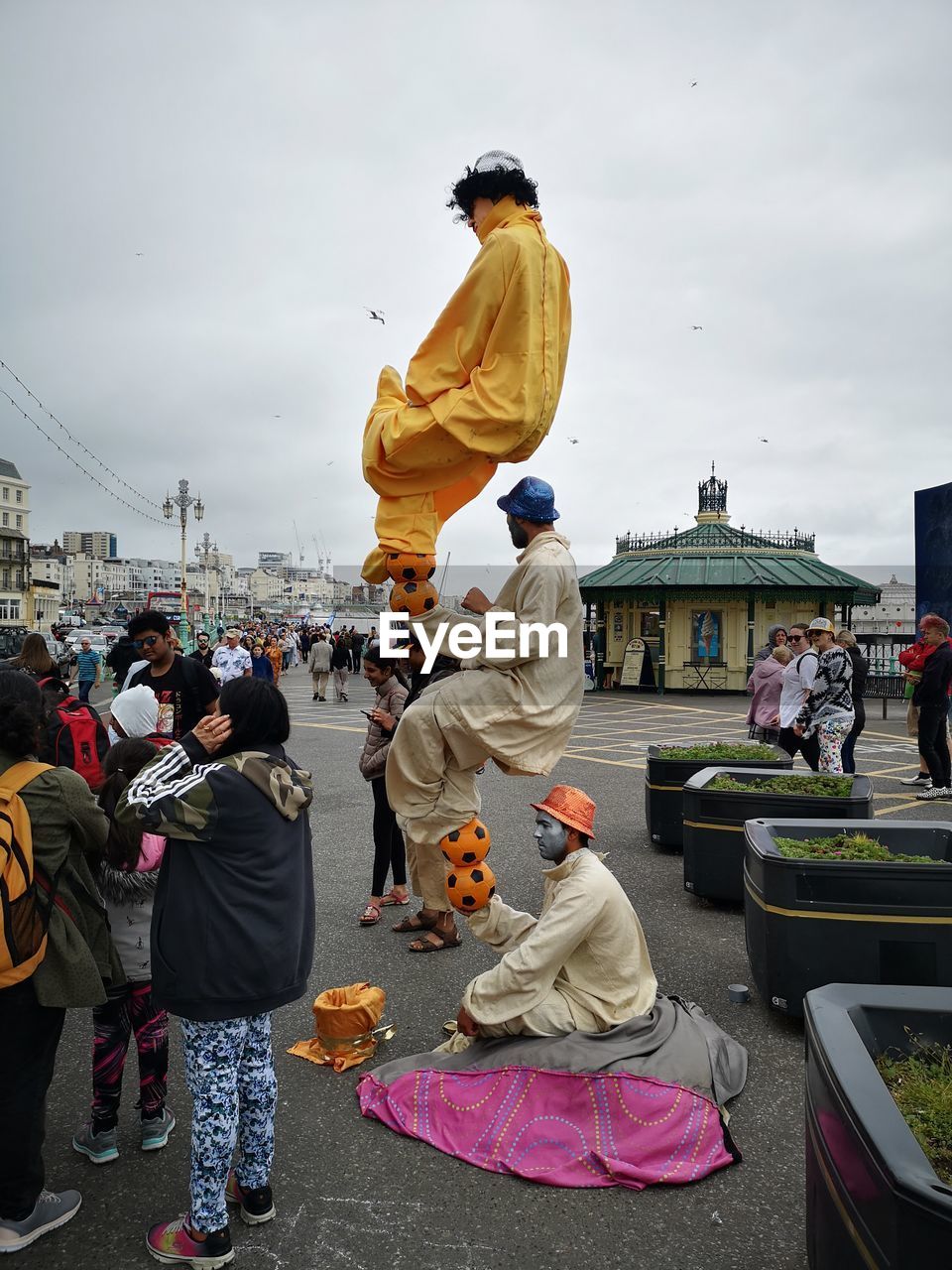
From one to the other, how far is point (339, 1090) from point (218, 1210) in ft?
3.56

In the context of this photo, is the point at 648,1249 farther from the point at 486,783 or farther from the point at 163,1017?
the point at 486,783

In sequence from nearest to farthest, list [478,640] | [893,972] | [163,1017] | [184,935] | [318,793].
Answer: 1. [184,935]
2. [478,640]
3. [163,1017]
4. [893,972]
5. [318,793]

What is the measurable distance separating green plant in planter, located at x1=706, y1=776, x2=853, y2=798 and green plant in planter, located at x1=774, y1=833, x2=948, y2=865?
1370 millimetres

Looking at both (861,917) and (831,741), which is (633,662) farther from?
(861,917)

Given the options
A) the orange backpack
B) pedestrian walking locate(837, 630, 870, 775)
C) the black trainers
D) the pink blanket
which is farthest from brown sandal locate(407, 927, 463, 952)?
pedestrian walking locate(837, 630, 870, 775)

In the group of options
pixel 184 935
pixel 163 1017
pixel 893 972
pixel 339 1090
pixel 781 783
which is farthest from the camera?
pixel 781 783

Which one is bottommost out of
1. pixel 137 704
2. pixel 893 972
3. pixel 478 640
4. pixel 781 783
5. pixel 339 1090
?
pixel 339 1090

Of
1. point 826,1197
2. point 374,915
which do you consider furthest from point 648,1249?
point 374,915

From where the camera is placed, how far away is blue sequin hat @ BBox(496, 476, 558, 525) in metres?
3.26

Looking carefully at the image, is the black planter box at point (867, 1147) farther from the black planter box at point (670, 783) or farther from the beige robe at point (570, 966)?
the black planter box at point (670, 783)

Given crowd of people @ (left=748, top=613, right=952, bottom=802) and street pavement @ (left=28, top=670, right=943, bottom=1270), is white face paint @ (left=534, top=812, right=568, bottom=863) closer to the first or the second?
street pavement @ (left=28, top=670, right=943, bottom=1270)

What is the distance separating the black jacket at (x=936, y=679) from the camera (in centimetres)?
932

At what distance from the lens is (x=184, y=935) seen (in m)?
2.59

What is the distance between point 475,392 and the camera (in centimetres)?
298
